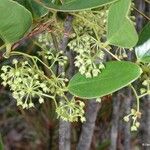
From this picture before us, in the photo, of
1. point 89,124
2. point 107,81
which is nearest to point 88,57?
point 107,81

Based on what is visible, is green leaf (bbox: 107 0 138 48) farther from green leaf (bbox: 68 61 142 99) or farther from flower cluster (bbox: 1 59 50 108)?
flower cluster (bbox: 1 59 50 108)

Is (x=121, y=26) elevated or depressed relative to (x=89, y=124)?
elevated

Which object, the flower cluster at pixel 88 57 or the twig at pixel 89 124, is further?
the twig at pixel 89 124

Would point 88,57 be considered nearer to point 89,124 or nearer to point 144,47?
point 144,47

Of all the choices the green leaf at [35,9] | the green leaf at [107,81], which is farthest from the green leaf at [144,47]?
the green leaf at [35,9]

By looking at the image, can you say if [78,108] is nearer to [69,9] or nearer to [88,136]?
[69,9]

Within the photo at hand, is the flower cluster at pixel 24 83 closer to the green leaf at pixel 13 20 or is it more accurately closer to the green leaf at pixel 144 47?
the green leaf at pixel 13 20
